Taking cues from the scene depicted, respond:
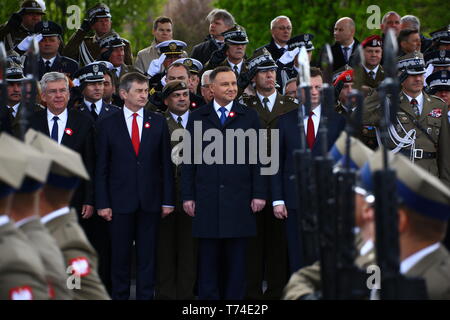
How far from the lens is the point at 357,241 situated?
6473 millimetres

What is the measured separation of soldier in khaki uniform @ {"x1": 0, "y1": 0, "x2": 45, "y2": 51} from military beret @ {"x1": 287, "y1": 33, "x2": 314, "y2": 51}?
10.7ft

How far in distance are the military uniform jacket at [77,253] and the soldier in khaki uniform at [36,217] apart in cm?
43

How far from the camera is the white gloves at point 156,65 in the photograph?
13.3 metres

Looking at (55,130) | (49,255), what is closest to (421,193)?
(49,255)

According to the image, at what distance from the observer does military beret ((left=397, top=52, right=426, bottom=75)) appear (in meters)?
11.4

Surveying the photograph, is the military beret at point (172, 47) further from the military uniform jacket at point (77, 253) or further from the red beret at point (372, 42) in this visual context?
the military uniform jacket at point (77, 253)

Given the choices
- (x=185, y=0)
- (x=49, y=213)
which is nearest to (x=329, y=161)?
(x=49, y=213)

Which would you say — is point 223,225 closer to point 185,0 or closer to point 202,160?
point 202,160

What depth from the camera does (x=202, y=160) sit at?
10258mm

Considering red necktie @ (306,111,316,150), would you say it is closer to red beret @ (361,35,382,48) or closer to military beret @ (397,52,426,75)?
military beret @ (397,52,426,75)

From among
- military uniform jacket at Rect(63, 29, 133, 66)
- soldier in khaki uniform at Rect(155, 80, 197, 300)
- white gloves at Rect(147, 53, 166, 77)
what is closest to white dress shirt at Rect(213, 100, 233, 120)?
soldier in khaki uniform at Rect(155, 80, 197, 300)

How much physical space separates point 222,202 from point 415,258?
4.88 metres

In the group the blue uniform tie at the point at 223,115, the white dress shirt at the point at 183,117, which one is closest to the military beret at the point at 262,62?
the white dress shirt at the point at 183,117

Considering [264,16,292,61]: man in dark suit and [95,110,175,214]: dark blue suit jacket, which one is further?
[264,16,292,61]: man in dark suit
